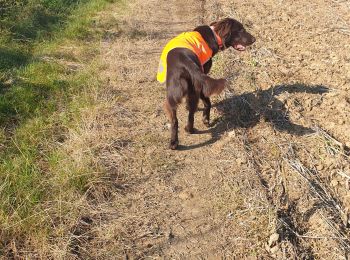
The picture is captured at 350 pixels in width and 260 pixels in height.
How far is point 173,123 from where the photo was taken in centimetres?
423

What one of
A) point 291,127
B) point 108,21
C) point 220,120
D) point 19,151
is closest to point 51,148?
point 19,151

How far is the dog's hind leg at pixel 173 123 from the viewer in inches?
161

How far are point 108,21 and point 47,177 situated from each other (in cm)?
498

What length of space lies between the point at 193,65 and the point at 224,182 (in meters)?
1.27

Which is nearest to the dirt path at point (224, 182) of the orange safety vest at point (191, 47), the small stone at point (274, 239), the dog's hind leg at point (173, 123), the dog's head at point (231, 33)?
the small stone at point (274, 239)

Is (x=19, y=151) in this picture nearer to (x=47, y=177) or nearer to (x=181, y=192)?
(x=47, y=177)

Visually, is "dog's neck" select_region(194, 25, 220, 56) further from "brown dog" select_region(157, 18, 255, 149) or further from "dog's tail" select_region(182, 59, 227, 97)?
"dog's tail" select_region(182, 59, 227, 97)

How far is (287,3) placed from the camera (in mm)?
7938

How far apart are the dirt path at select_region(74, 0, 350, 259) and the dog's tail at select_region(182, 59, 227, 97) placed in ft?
2.95

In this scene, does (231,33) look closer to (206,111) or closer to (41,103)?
(206,111)

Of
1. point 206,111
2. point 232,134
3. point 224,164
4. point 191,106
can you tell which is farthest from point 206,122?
point 224,164

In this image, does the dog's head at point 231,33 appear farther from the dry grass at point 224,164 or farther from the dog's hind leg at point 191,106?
the dog's hind leg at point 191,106

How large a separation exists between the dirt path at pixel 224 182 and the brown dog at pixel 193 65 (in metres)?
0.43

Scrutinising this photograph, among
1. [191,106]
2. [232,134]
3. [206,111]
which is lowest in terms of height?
[232,134]
